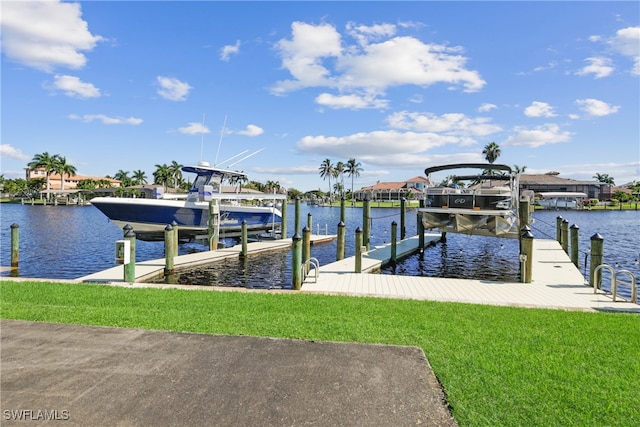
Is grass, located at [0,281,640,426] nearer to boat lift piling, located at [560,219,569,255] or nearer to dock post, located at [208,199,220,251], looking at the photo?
dock post, located at [208,199,220,251]

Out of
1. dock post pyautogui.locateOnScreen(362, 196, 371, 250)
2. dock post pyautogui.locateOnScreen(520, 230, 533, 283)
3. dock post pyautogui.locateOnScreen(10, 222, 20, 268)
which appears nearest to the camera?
dock post pyautogui.locateOnScreen(520, 230, 533, 283)

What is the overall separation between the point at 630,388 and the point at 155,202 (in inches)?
807

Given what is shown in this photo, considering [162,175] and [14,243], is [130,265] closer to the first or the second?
[14,243]

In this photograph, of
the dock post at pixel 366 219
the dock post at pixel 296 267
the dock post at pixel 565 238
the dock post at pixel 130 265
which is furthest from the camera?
the dock post at pixel 366 219

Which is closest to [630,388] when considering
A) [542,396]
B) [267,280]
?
[542,396]

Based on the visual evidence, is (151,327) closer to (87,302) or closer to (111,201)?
(87,302)

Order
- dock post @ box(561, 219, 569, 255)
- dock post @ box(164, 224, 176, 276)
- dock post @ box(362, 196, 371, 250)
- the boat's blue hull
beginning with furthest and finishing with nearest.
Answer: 1. the boat's blue hull
2. dock post @ box(362, 196, 371, 250)
3. dock post @ box(561, 219, 569, 255)
4. dock post @ box(164, 224, 176, 276)

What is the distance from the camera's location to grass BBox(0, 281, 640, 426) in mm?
3830

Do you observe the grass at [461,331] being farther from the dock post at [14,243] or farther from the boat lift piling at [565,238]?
the boat lift piling at [565,238]

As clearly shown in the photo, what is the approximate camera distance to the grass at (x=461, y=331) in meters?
3.83

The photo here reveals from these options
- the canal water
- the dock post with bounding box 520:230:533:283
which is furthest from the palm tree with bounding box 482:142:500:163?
the dock post with bounding box 520:230:533:283

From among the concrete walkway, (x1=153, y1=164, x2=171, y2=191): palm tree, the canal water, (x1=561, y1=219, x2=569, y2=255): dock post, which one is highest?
(x1=153, y1=164, x2=171, y2=191): palm tree

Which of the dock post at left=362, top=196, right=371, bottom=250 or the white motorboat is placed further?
the white motorboat

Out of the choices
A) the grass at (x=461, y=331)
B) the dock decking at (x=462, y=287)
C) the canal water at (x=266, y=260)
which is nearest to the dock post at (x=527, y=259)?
the dock decking at (x=462, y=287)
